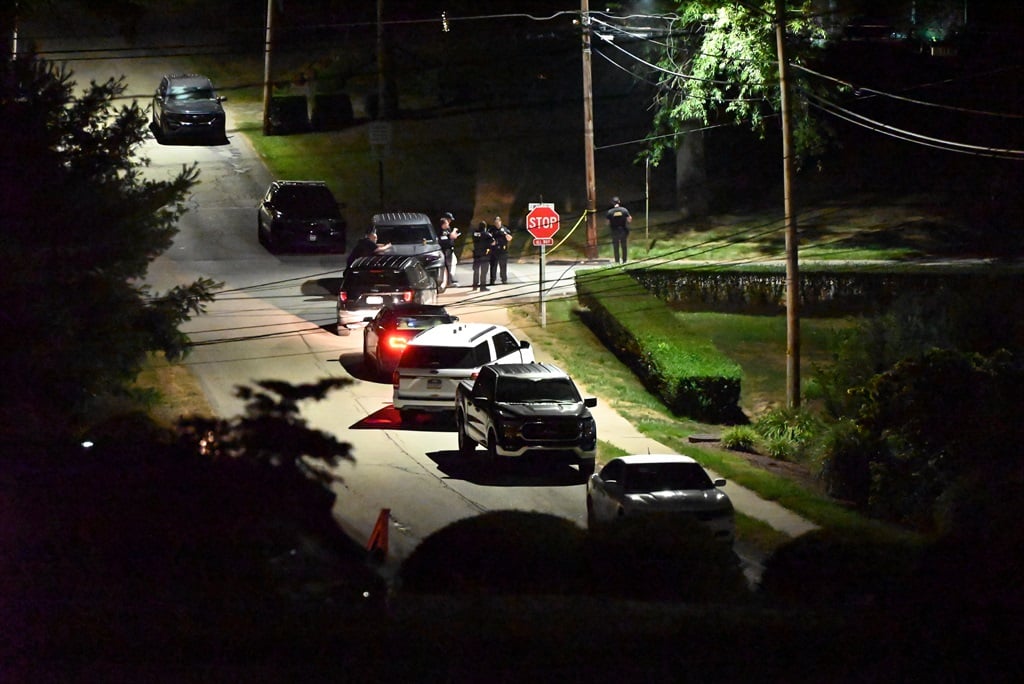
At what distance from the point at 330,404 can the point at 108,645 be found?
15.7 metres

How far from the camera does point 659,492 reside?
15.1 meters

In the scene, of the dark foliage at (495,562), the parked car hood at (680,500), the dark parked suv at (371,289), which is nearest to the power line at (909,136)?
the dark parked suv at (371,289)

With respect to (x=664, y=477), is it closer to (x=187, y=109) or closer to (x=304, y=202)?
(x=304, y=202)

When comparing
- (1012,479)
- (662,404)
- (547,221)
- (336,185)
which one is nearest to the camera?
(1012,479)

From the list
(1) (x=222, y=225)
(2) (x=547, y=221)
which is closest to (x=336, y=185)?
(1) (x=222, y=225)

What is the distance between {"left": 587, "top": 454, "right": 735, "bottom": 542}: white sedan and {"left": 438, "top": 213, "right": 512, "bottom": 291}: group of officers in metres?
15.9

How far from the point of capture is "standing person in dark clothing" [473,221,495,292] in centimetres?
3112

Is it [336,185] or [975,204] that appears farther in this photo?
[336,185]

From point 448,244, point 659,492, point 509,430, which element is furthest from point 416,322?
point 659,492

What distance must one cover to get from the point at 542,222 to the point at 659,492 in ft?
44.7

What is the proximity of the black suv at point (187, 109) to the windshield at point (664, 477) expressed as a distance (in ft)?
94.7

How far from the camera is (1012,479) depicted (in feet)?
48.8

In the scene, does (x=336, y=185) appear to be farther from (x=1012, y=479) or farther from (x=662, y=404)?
(x=1012, y=479)

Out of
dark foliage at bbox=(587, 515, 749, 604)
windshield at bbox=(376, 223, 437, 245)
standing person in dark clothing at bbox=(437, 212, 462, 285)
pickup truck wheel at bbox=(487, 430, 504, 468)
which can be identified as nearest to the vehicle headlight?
pickup truck wheel at bbox=(487, 430, 504, 468)
